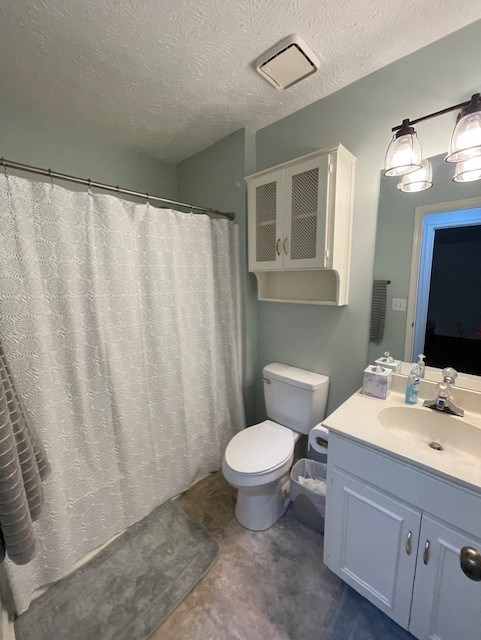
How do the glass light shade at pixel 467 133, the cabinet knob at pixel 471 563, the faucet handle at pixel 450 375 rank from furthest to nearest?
the faucet handle at pixel 450 375, the glass light shade at pixel 467 133, the cabinet knob at pixel 471 563

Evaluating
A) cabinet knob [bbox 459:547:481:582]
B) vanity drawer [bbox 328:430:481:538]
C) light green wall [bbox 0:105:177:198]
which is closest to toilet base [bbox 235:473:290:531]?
vanity drawer [bbox 328:430:481:538]

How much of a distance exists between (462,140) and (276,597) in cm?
195

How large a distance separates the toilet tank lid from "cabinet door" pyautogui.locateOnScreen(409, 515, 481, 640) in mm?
774

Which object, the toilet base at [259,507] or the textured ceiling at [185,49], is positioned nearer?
the textured ceiling at [185,49]

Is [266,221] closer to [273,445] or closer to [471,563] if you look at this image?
[273,445]

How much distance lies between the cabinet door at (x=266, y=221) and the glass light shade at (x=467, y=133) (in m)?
0.77

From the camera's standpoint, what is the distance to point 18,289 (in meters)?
1.09

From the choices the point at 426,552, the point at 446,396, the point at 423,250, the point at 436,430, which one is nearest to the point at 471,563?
the point at 426,552

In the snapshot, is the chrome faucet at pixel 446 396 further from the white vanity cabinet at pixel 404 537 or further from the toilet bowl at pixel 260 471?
the toilet bowl at pixel 260 471

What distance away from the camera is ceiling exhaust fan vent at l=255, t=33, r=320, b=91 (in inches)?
44.1

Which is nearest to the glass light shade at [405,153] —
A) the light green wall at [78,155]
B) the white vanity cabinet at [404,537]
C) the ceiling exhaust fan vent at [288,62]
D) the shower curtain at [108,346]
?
the ceiling exhaust fan vent at [288,62]

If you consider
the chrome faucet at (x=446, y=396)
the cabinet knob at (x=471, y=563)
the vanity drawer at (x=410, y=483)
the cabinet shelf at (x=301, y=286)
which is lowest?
the cabinet knob at (x=471, y=563)

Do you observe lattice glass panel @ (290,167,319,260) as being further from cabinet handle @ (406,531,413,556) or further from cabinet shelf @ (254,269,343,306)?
cabinet handle @ (406,531,413,556)

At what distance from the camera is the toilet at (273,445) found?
54.0 inches
